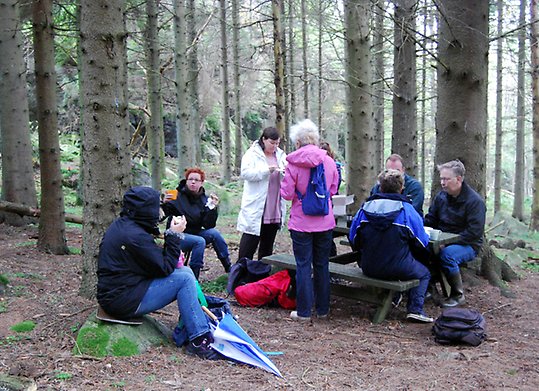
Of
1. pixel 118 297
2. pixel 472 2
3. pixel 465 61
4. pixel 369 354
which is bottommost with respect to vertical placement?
pixel 369 354

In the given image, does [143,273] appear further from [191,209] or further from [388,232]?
[191,209]

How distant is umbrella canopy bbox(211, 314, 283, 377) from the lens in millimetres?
3988

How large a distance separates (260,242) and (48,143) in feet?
10.4

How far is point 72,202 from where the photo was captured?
1488 cm

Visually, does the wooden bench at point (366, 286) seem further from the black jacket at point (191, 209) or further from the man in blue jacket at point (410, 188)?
the man in blue jacket at point (410, 188)

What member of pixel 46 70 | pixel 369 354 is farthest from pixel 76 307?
pixel 46 70

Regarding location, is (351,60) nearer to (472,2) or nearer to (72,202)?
(472,2)

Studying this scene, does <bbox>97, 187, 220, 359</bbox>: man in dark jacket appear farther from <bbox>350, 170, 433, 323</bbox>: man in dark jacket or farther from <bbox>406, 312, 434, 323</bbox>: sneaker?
<bbox>406, 312, 434, 323</bbox>: sneaker

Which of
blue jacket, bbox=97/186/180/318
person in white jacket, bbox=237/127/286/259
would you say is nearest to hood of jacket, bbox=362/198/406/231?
person in white jacket, bbox=237/127/286/259

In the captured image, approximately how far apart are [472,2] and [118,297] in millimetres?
5376

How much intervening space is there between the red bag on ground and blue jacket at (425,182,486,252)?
1.93 m

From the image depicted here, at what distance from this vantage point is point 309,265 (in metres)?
5.46

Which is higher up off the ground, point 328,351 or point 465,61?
point 465,61

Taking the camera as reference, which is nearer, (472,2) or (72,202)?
(472,2)
